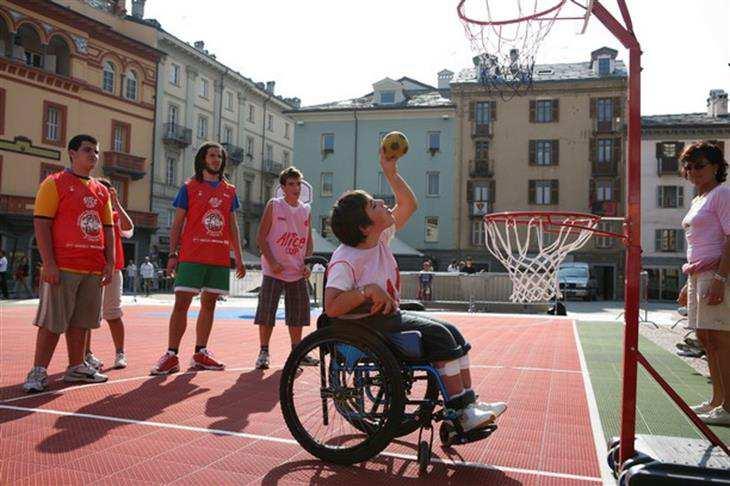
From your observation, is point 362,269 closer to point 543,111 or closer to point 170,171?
A: point 170,171

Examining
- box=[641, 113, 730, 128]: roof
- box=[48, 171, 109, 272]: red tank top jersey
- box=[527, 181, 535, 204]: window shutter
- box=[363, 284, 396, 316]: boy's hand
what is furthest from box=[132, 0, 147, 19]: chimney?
box=[363, 284, 396, 316]: boy's hand

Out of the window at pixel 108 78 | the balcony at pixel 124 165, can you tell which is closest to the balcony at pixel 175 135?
the balcony at pixel 124 165

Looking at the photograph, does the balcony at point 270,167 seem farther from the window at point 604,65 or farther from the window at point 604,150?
the window at point 604,65

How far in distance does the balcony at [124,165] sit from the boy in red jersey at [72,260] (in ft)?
104

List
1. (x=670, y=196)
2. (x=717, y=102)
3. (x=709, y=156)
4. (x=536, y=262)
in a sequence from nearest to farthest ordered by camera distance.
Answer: (x=709, y=156), (x=536, y=262), (x=670, y=196), (x=717, y=102)

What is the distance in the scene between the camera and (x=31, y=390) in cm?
459

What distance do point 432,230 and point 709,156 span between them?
128 ft

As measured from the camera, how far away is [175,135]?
39.3m

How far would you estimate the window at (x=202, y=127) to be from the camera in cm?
4316

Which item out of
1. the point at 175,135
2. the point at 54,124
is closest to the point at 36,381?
the point at 54,124

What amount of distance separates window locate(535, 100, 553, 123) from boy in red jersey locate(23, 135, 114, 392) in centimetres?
3928

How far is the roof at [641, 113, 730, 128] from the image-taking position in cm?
4209

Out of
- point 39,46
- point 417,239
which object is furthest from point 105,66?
point 417,239

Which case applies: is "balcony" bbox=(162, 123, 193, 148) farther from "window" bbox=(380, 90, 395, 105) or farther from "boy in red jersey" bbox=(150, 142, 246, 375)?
"boy in red jersey" bbox=(150, 142, 246, 375)
